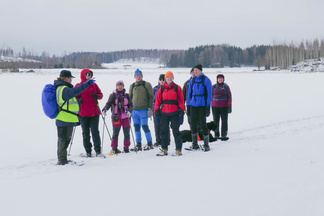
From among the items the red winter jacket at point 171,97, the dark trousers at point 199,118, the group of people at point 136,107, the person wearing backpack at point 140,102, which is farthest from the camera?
the person wearing backpack at point 140,102

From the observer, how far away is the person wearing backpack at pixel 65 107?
479 centimetres

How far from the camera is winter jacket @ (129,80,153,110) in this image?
6.66 metres

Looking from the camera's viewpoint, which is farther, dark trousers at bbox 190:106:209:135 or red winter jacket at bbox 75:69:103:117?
dark trousers at bbox 190:106:209:135

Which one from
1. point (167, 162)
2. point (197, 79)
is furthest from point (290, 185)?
point (197, 79)

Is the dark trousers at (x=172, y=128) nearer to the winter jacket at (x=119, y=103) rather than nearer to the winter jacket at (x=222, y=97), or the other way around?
the winter jacket at (x=119, y=103)

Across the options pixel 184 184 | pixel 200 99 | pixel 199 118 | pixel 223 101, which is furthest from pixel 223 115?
pixel 184 184

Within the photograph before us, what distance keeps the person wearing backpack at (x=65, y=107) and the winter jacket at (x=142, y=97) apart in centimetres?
187

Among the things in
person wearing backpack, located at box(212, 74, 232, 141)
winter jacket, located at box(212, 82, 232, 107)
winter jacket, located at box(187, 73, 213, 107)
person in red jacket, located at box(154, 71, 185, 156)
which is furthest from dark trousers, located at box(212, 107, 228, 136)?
person in red jacket, located at box(154, 71, 185, 156)

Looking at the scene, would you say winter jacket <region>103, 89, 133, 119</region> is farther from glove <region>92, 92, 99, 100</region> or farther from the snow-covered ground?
the snow-covered ground

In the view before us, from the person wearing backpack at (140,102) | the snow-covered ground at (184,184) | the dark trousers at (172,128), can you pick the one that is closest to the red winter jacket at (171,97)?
the dark trousers at (172,128)

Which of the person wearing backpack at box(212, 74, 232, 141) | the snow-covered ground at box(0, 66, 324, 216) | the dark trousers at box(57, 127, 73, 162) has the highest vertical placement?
the person wearing backpack at box(212, 74, 232, 141)

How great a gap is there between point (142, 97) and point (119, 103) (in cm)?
67

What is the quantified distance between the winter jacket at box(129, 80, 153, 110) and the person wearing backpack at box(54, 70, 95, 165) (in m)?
1.87

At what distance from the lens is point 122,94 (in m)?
6.37
